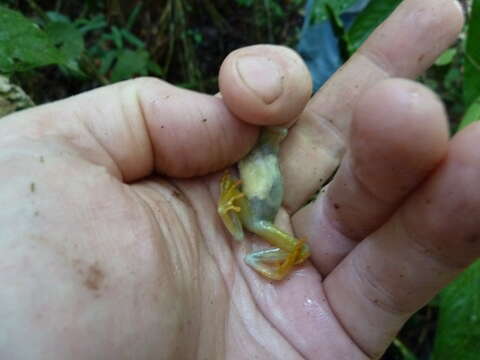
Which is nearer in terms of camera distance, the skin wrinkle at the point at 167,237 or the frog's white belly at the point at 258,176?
the skin wrinkle at the point at 167,237

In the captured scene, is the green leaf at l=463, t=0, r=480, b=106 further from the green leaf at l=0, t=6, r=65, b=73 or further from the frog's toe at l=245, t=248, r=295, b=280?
the green leaf at l=0, t=6, r=65, b=73

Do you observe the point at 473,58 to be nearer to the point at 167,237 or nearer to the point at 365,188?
the point at 365,188

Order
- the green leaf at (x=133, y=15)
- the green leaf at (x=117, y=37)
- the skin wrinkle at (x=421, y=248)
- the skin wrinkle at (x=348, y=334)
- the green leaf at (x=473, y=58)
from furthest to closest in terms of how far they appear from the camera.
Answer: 1. the green leaf at (x=133, y=15)
2. the green leaf at (x=117, y=37)
3. the green leaf at (x=473, y=58)
4. the skin wrinkle at (x=348, y=334)
5. the skin wrinkle at (x=421, y=248)

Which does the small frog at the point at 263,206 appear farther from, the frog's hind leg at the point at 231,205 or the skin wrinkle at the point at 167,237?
the skin wrinkle at the point at 167,237

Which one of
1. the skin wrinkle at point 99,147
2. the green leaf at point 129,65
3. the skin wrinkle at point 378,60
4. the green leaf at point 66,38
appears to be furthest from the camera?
the green leaf at point 129,65

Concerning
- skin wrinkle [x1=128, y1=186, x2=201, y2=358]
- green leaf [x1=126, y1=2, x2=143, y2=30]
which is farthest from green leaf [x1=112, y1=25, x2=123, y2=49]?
skin wrinkle [x1=128, y1=186, x2=201, y2=358]

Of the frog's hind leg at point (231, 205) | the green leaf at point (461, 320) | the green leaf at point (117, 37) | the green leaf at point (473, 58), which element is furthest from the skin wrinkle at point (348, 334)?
the green leaf at point (117, 37)

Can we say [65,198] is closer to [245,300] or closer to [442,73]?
[245,300]
